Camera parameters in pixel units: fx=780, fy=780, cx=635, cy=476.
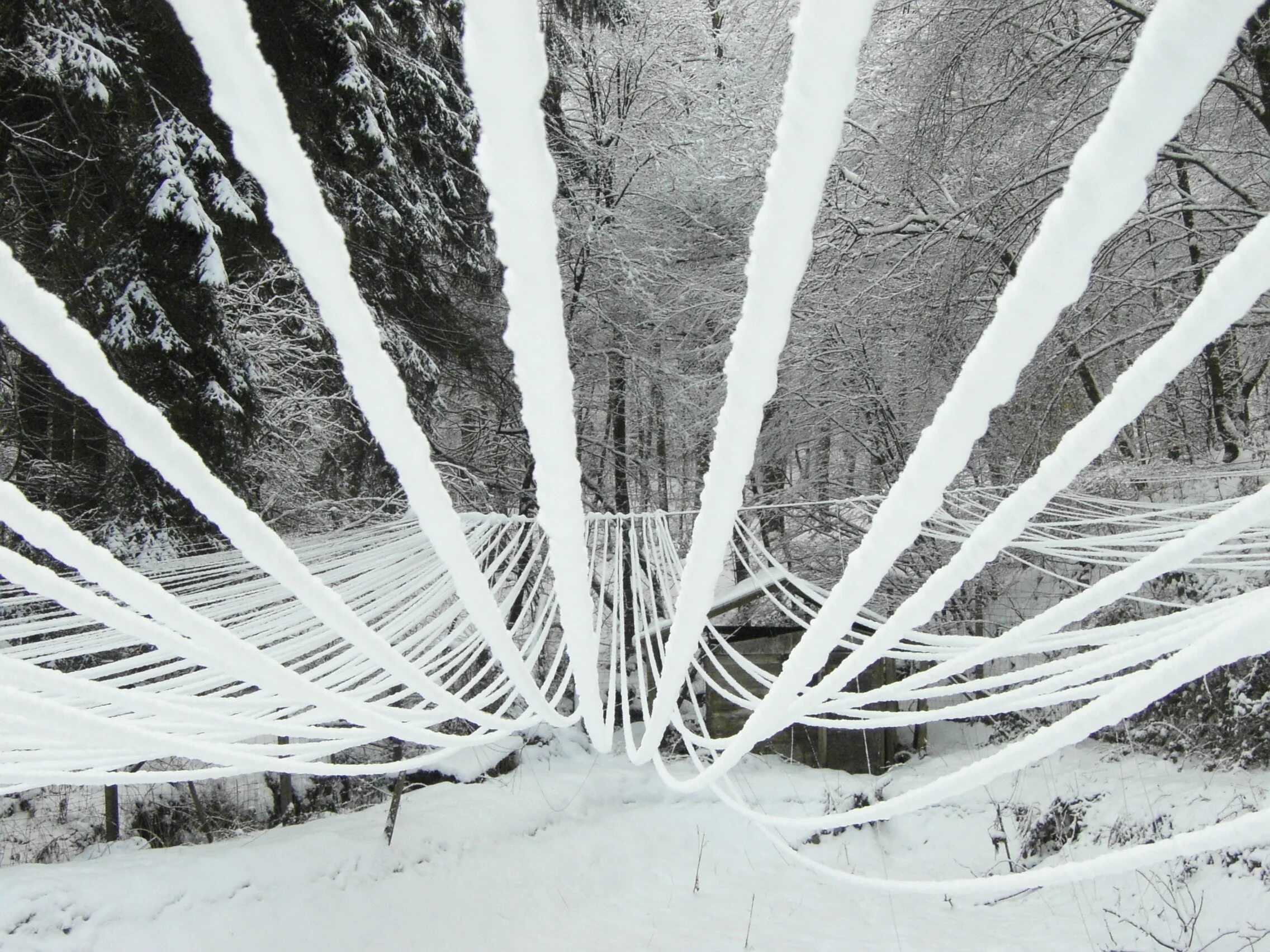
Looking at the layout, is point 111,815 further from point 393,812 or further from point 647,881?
point 647,881

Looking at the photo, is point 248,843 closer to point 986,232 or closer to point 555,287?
point 555,287

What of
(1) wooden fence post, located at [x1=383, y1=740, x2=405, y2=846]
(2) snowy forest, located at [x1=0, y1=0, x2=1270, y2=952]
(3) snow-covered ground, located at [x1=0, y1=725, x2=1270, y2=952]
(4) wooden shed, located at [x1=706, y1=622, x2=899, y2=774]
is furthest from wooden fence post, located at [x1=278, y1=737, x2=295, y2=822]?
(4) wooden shed, located at [x1=706, y1=622, x2=899, y2=774]

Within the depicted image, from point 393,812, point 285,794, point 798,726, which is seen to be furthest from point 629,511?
point 393,812

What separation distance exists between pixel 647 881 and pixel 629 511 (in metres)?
3.74

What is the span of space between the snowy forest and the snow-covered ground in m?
0.03

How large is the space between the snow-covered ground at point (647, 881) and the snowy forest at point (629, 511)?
0.03 m

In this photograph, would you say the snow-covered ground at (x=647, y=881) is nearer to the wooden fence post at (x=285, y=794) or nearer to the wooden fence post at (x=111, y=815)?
the wooden fence post at (x=111, y=815)

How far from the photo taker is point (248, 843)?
378 cm

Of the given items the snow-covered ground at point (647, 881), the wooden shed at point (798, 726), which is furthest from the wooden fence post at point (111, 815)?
the wooden shed at point (798, 726)

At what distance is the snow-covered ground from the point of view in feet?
10.2

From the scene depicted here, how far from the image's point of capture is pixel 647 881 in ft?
13.8

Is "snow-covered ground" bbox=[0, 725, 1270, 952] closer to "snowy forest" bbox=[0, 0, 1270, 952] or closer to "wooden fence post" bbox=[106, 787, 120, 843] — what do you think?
"snowy forest" bbox=[0, 0, 1270, 952]

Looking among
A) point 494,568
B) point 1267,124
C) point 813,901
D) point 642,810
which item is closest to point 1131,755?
point 813,901

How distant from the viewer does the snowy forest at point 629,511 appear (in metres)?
1.14
